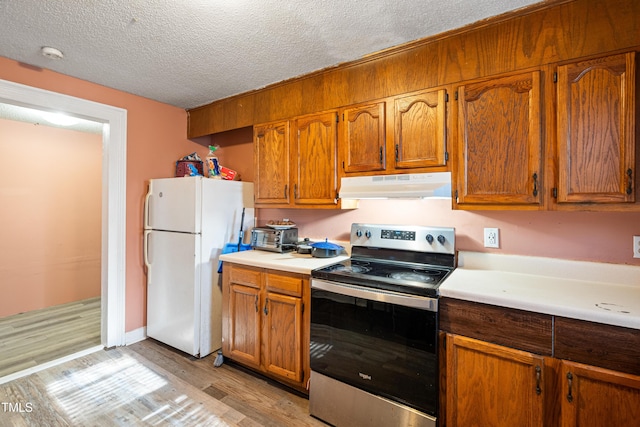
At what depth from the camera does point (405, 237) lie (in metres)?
2.09

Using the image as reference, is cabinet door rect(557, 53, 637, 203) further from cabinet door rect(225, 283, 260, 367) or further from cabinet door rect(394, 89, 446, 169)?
cabinet door rect(225, 283, 260, 367)

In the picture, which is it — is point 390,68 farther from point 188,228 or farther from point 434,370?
point 188,228

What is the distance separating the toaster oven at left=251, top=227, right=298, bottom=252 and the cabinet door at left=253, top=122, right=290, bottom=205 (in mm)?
247

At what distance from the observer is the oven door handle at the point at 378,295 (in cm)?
152

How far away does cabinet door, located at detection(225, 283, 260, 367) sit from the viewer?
2.22 metres

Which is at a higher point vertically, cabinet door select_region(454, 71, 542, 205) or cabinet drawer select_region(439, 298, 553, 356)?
cabinet door select_region(454, 71, 542, 205)

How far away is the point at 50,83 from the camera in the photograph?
2377 mm

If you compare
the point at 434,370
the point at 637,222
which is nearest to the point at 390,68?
the point at 637,222

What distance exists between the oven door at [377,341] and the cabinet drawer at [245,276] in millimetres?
→ 512

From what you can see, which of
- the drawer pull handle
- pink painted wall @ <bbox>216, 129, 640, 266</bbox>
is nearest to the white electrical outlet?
pink painted wall @ <bbox>216, 129, 640, 266</bbox>

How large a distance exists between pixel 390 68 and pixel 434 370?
1783mm

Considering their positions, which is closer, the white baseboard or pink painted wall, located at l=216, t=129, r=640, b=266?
pink painted wall, located at l=216, t=129, r=640, b=266

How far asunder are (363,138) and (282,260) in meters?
1.02

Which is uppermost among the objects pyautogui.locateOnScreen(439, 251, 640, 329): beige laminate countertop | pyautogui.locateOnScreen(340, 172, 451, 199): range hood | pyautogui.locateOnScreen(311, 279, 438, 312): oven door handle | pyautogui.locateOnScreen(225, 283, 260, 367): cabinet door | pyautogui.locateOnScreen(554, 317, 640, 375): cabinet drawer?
pyautogui.locateOnScreen(340, 172, 451, 199): range hood
